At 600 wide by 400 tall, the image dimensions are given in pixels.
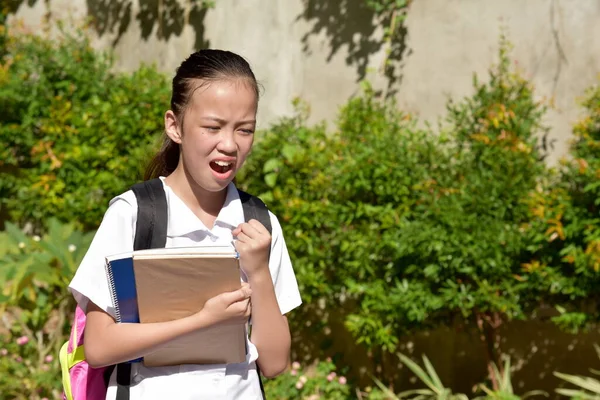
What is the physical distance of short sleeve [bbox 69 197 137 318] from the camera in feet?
5.55

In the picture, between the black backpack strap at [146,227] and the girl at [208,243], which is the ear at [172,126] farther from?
the black backpack strap at [146,227]

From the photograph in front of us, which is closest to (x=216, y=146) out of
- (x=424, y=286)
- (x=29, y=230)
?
(x=424, y=286)

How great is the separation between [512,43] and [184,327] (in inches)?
145

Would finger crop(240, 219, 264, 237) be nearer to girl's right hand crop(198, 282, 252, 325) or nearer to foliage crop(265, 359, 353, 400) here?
girl's right hand crop(198, 282, 252, 325)

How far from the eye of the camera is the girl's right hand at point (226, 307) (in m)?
1.65

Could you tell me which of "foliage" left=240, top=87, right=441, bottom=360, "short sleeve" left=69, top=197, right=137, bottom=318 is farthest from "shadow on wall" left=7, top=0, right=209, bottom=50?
"short sleeve" left=69, top=197, right=137, bottom=318

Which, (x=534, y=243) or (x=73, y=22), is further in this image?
(x=73, y=22)

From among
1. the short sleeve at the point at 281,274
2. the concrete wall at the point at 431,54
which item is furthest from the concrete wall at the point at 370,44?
the short sleeve at the point at 281,274

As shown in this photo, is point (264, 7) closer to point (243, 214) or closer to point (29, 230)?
point (29, 230)

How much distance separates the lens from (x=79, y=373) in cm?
184

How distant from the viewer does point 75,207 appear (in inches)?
217

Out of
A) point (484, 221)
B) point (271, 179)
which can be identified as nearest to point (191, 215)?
point (484, 221)

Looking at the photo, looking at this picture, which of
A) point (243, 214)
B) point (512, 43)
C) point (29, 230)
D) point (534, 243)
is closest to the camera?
point (243, 214)

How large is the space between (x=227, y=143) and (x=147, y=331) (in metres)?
0.42
